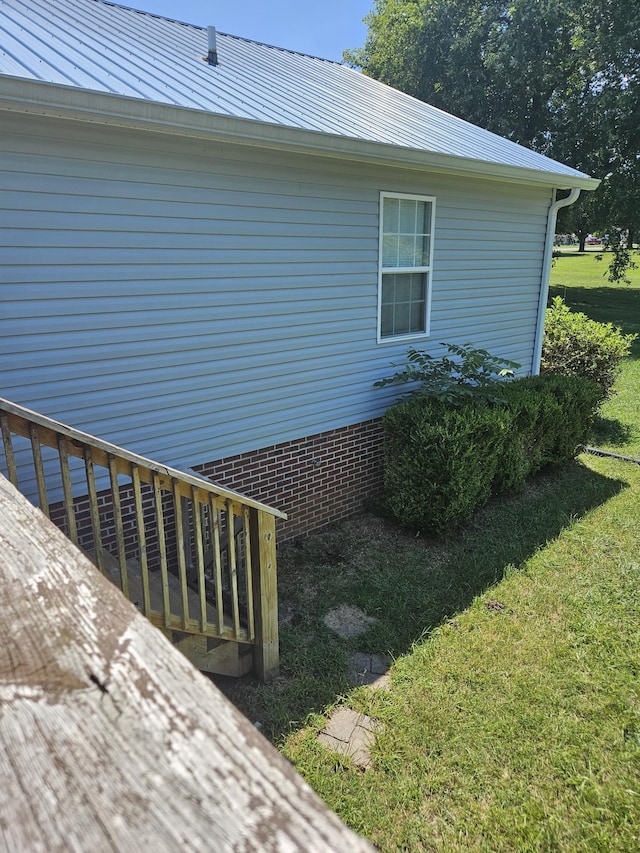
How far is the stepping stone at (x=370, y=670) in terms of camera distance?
354cm

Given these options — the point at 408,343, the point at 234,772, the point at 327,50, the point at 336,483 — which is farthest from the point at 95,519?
the point at 327,50

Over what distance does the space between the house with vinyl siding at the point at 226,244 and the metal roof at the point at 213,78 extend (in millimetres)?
38

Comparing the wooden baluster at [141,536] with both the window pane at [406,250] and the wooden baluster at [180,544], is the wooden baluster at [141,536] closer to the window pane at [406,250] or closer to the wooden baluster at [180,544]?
the wooden baluster at [180,544]

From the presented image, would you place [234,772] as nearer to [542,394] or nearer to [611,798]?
[611,798]

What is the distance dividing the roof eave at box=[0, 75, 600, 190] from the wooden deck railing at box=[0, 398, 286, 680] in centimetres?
158

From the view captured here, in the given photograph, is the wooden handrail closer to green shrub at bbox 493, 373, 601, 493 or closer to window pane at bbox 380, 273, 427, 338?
window pane at bbox 380, 273, 427, 338

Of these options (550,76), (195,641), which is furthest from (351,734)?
(550,76)

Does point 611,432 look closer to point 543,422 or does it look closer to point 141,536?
point 543,422

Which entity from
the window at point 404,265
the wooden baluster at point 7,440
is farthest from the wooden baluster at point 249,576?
the window at point 404,265

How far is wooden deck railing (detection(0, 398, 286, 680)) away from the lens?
9.00ft

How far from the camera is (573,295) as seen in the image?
25.9 metres

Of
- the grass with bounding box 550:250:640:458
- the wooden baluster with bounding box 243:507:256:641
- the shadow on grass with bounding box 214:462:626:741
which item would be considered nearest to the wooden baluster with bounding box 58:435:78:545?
the wooden baluster with bounding box 243:507:256:641

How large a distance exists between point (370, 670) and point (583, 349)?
A: 6815 mm

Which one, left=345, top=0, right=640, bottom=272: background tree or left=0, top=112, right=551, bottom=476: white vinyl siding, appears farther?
left=345, top=0, right=640, bottom=272: background tree
